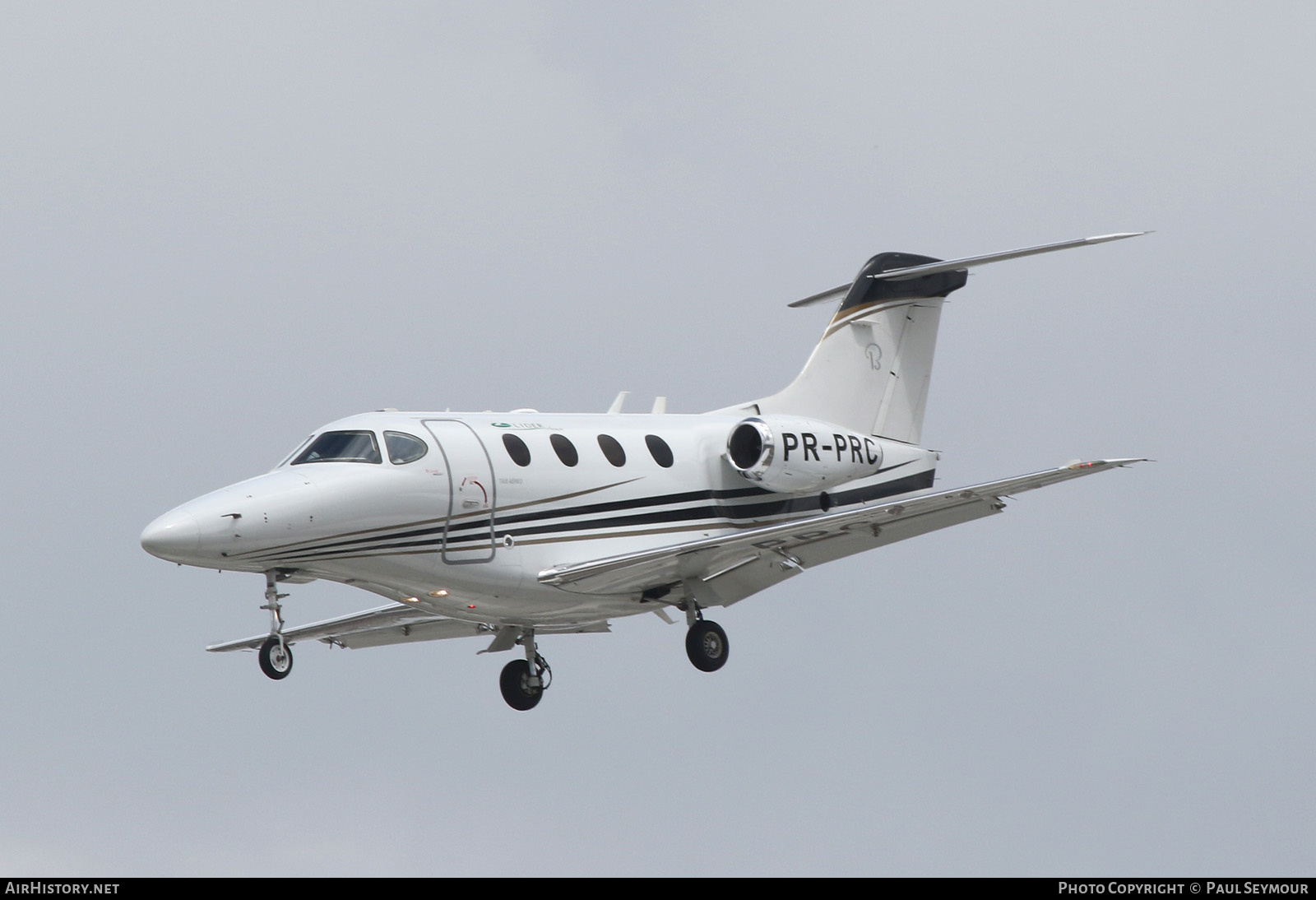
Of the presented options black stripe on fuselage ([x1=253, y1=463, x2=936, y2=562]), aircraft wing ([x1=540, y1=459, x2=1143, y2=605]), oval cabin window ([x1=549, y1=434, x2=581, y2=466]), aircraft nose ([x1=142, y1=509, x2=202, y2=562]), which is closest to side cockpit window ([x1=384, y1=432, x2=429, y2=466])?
black stripe on fuselage ([x1=253, y1=463, x2=936, y2=562])

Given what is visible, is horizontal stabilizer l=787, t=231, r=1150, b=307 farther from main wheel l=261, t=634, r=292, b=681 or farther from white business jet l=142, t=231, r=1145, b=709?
main wheel l=261, t=634, r=292, b=681

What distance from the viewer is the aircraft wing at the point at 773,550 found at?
20.9 meters

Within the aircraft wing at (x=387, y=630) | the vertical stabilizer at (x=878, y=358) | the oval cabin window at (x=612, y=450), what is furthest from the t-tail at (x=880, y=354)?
the aircraft wing at (x=387, y=630)

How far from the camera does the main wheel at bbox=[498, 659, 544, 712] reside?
23.8 meters

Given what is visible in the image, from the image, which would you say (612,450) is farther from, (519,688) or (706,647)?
(519,688)

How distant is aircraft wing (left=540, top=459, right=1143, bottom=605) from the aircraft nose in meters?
4.59

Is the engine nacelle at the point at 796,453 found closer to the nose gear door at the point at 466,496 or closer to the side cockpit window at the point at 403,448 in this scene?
the nose gear door at the point at 466,496

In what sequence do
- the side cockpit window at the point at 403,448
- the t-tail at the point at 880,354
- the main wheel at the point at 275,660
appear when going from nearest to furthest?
the main wheel at the point at 275,660, the side cockpit window at the point at 403,448, the t-tail at the point at 880,354

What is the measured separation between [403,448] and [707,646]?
4.85 metres

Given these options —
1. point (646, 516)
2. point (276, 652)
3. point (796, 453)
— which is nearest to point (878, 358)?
point (796, 453)

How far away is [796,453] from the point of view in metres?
23.9

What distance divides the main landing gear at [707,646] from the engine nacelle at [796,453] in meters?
2.28
